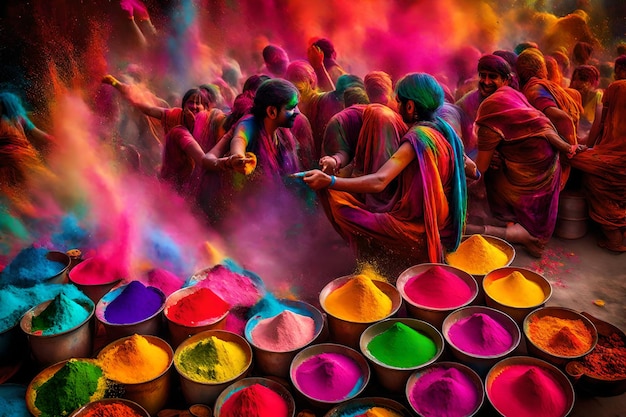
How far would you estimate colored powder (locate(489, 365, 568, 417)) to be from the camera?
7.68 ft

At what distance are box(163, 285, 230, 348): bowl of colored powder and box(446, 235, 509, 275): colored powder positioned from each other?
61.6 inches

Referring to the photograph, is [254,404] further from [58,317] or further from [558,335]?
[558,335]

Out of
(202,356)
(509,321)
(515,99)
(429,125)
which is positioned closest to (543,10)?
(515,99)

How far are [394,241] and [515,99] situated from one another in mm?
1721

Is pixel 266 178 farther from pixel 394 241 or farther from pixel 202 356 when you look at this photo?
pixel 202 356

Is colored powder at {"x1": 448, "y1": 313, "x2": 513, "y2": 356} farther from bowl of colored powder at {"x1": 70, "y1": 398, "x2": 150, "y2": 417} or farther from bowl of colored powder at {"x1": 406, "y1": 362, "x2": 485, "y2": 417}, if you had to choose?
bowl of colored powder at {"x1": 70, "y1": 398, "x2": 150, "y2": 417}

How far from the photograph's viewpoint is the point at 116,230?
367cm

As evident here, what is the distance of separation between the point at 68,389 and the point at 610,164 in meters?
4.42

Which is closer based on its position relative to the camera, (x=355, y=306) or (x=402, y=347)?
(x=402, y=347)

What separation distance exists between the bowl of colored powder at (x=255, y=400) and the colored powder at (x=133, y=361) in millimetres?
354

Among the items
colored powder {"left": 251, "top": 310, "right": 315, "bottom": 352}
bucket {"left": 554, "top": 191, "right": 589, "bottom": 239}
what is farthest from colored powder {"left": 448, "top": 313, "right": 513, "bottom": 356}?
bucket {"left": 554, "top": 191, "right": 589, "bottom": 239}

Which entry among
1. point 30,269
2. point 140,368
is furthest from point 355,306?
point 30,269

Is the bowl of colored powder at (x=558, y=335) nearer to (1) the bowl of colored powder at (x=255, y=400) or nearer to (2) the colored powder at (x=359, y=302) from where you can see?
(2) the colored powder at (x=359, y=302)

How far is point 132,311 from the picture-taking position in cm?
287
